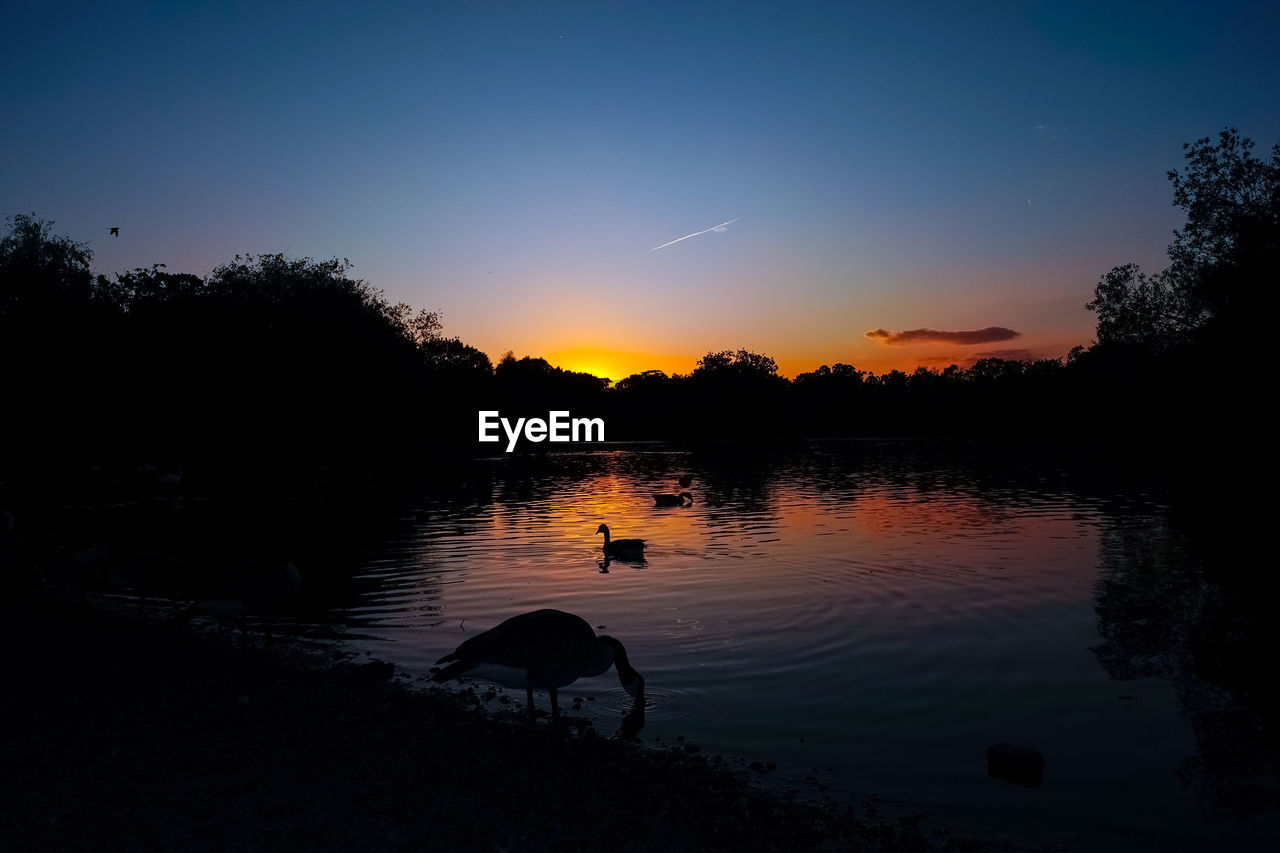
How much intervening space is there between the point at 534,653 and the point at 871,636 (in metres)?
7.82

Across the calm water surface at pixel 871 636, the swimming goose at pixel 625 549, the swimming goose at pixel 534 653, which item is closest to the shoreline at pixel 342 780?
the swimming goose at pixel 534 653

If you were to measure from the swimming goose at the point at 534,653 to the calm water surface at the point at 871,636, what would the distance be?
1039 mm

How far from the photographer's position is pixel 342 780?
766 cm

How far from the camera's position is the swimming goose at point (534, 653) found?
30.5 ft

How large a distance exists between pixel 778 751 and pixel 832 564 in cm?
1353

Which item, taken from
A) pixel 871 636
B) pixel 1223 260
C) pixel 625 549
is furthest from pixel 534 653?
pixel 1223 260

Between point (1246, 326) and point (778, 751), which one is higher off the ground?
point (1246, 326)

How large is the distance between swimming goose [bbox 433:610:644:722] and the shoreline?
26.1 inches

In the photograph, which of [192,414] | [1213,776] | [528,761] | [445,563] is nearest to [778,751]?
[528,761]

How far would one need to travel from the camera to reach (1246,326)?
117 ft

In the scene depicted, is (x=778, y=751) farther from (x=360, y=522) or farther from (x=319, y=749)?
(x=360, y=522)

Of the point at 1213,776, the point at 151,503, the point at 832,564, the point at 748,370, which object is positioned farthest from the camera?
the point at 748,370

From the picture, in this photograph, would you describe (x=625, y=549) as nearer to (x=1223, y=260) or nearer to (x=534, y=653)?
(x=534, y=653)

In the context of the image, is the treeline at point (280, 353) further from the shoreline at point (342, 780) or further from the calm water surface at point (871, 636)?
the shoreline at point (342, 780)
